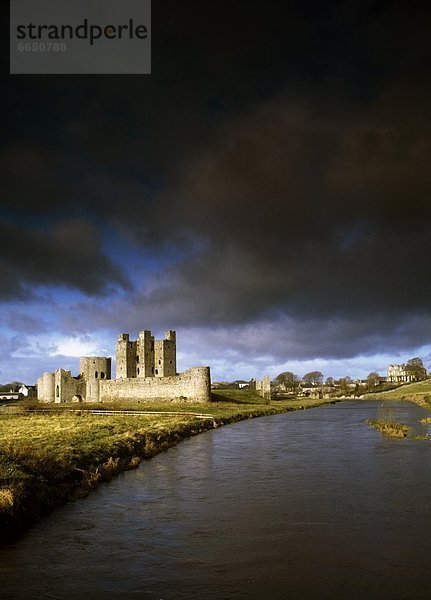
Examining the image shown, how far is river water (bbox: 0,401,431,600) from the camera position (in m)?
10.2

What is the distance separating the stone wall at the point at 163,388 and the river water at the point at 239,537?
39.3 m

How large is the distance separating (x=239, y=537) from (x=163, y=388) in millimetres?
52936

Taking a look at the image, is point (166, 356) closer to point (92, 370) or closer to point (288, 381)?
point (92, 370)

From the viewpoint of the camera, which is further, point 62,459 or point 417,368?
point 417,368

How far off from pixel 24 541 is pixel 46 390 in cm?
6710

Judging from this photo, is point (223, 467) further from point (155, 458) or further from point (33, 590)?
point (33, 590)

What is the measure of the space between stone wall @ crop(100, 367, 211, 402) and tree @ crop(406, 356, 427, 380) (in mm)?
103344

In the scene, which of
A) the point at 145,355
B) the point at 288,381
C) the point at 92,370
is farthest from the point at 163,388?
the point at 288,381

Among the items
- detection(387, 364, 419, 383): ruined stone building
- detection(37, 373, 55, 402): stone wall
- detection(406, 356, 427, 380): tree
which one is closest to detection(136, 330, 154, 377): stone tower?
detection(37, 373, 55, 402): stone wall

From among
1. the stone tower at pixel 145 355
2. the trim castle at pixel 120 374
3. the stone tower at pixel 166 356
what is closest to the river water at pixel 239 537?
the trim castle at pixel 120 374

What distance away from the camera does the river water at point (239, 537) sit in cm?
1016

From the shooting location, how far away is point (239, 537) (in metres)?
13.1

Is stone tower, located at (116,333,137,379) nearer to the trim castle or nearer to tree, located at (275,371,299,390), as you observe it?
the trim castle

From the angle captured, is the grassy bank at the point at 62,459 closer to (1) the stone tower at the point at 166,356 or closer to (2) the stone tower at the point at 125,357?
(1) the stone tower at the point at 166,356
